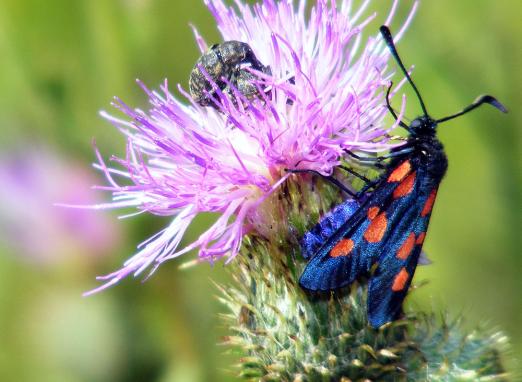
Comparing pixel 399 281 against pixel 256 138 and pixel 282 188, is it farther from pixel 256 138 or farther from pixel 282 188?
pixel 256 138

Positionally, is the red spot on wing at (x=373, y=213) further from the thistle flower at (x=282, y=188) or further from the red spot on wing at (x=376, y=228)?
the thistle flower at (x=282, y=188)

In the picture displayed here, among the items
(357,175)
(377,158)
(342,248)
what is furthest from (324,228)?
(377,158)

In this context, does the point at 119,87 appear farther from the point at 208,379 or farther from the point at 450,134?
the point at 450,134

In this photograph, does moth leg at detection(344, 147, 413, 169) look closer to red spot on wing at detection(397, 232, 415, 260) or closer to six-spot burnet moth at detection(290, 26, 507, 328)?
six-spot burnet moth at detection(290, 26, 507, 328)

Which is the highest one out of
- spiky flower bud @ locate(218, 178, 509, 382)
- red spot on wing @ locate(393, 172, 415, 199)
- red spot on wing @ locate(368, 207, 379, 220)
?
red spot on wing @ locate(393, 172, 415, 199)

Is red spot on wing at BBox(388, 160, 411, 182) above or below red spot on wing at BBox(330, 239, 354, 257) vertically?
above

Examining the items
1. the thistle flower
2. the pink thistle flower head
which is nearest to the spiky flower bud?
the thistle flower

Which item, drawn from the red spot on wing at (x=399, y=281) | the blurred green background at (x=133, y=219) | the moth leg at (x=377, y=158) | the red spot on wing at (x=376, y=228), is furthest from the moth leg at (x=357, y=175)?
the blurred green background at (x=133, y=219)

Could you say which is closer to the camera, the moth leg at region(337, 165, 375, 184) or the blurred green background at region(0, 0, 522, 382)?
the moth leg at region(337, 165, 375, 184)
